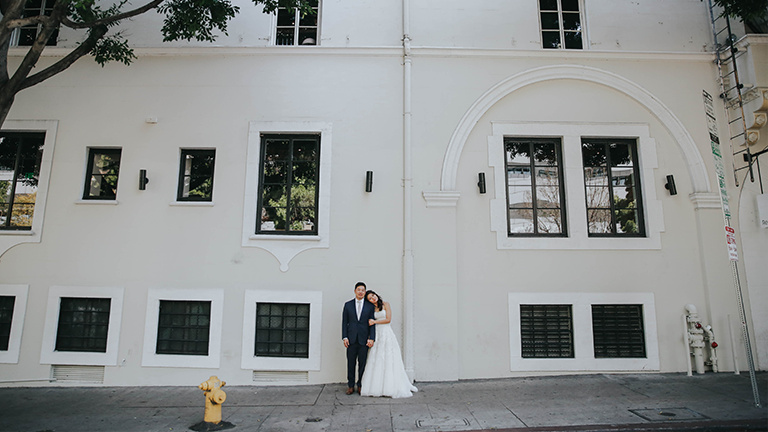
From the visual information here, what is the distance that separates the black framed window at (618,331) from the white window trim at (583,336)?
0.10 meters

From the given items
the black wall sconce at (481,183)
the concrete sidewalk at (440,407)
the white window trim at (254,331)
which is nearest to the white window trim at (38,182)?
the concrete sidewalk at (440,407)

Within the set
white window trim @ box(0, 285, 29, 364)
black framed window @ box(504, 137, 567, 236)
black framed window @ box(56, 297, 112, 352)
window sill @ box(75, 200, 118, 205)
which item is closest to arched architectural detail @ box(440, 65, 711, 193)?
black framed window @ box(504, 137, 567, 236)

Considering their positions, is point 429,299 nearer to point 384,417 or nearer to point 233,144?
point 384,417

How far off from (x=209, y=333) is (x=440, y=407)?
172 inches

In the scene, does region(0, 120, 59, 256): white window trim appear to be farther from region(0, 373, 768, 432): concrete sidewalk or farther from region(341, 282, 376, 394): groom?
region(341, 282, 376, 394): groom

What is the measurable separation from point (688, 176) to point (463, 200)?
4.48 metres

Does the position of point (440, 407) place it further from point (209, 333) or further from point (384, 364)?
point (209, 333)

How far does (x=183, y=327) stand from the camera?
8.03 m

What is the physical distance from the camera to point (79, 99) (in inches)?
342

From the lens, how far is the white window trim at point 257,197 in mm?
8109

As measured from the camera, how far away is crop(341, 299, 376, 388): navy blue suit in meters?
7.18

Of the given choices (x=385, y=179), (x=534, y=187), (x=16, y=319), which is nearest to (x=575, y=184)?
(x=534, y=187)

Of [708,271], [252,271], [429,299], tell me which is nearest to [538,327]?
[429,299]

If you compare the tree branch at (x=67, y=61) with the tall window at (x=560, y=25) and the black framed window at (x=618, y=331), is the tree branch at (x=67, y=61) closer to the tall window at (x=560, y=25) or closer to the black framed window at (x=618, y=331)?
the tall window at (x=560, y=25)
